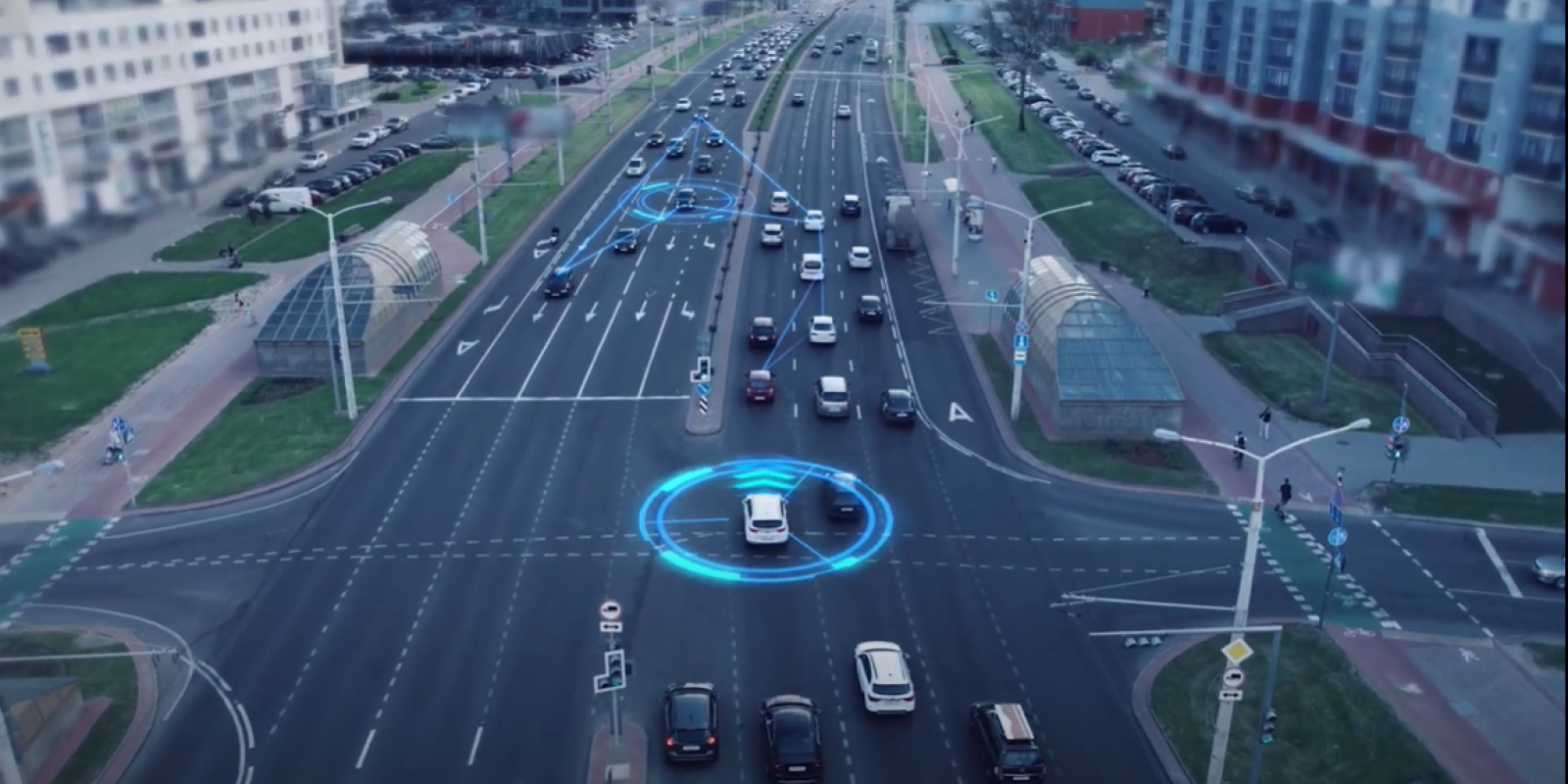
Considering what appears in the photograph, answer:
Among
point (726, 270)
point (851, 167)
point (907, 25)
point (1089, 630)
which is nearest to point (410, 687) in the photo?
point (1089, 630)

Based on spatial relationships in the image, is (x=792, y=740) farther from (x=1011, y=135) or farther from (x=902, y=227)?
(x=1011, y=135)

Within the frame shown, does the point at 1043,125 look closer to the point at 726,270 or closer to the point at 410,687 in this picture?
the point at 726,270

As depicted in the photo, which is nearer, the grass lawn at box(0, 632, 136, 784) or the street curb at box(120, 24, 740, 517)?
the grass lawn at box(0, 632, 136, 784)

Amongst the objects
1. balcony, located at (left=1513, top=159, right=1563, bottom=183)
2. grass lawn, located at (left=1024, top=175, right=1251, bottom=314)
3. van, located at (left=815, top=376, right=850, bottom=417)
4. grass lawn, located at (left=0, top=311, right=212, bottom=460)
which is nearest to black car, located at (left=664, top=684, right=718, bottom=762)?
balcony, located at (left=1513, top=159, right=1563, bottom=183)

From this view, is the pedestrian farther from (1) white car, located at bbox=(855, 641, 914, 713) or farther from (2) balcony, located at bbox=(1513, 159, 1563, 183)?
(2) balcony, located at bbox=(1513, 159, 1563, 183)

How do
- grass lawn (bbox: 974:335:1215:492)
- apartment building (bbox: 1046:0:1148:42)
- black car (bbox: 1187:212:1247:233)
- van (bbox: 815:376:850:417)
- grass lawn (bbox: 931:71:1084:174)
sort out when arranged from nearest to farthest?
grass lawn (bbox: 974:335:1215:492)
van (bbox: 815:376:850:417)
black car (bbox: 1187:212:1247:233)
apartment building (bbox: 1046:0:1148:42)
grass lawn (bbox: 931:71:1084:174)

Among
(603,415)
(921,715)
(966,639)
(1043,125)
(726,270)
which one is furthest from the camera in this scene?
(1043,125)

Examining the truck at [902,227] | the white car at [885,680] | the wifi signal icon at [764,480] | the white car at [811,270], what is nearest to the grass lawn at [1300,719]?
the white car at [885,680]

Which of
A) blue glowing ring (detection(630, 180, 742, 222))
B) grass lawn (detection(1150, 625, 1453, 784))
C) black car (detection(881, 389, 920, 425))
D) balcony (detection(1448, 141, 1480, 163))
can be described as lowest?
grass lawn (detection(1150, 625, 1453, 784))
